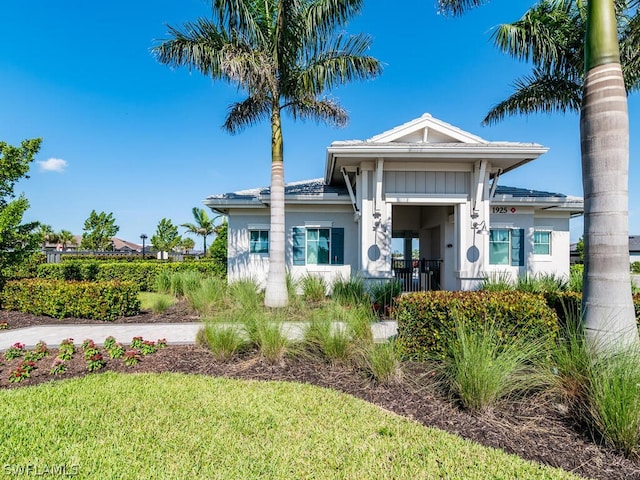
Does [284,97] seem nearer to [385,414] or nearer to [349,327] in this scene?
[349,327]

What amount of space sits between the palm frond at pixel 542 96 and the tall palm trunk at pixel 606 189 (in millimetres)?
9120

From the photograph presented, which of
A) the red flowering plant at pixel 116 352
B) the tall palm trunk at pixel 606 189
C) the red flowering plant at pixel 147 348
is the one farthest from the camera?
the red flowering plant at pixel 147 348

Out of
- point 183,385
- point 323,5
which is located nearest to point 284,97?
point 323,5

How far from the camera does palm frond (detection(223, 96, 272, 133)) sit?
11.7 m

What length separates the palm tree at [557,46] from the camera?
Result: 10195 mm

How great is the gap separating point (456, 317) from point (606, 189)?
252 cm

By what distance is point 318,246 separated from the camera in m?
13.5

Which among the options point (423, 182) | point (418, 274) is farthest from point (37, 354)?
point (418, 274)

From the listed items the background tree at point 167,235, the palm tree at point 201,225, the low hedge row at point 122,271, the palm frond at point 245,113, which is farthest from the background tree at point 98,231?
the palm frond at point 245,113

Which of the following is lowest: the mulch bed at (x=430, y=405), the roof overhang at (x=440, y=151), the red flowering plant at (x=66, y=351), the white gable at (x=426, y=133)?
the mulch bed at (x=430, y=405)

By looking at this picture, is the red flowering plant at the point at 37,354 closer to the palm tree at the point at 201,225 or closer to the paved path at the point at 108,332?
the paved path at the point at 108,332

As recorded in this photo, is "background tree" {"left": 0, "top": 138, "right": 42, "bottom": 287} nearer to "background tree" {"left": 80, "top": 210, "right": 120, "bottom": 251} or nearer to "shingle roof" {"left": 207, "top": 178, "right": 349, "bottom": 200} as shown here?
"shingle roof" {"left": 207, "top": 178, "right": 349, "bottom": 200}

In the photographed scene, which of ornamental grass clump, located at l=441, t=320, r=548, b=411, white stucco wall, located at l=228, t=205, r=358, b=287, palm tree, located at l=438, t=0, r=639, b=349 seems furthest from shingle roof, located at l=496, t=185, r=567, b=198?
ornamental grass clump, located at l=441, t=320, r=548, b=411

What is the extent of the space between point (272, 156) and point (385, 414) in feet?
28.1
